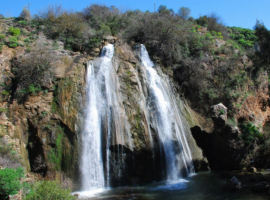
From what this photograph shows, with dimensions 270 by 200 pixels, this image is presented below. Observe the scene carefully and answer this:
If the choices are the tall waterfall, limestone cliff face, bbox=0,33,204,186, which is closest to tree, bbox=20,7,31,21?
limestone cliff face, bbox=0,33,204,186

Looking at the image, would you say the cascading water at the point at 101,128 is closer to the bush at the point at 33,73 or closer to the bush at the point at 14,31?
the bush at the point at 33,73

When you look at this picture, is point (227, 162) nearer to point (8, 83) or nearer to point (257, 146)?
point (257, 146)

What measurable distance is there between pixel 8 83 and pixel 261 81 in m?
22.2

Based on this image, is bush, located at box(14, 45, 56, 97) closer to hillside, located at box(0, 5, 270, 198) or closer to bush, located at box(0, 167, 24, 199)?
hillside, located at box(0, 5, 270, 198)

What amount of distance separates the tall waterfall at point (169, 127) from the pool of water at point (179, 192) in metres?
1.33

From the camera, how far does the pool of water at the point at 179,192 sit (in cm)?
1203

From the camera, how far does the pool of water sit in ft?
39.5

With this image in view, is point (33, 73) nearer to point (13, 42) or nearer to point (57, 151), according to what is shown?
point (13, 42)

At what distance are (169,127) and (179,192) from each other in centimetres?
560

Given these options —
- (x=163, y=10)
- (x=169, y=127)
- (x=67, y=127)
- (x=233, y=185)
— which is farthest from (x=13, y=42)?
(x=163, y=10)

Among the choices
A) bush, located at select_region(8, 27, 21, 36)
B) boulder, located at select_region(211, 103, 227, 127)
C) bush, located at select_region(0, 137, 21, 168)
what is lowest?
bush, located at select_region(0, 137, 21, 168)

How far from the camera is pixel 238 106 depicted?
20.4 metres

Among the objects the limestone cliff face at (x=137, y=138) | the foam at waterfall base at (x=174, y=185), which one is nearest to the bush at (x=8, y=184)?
the limestone cliff face at (x=137, y=138)

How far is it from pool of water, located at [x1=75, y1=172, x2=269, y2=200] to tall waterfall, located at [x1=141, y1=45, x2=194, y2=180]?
133 centimetres
